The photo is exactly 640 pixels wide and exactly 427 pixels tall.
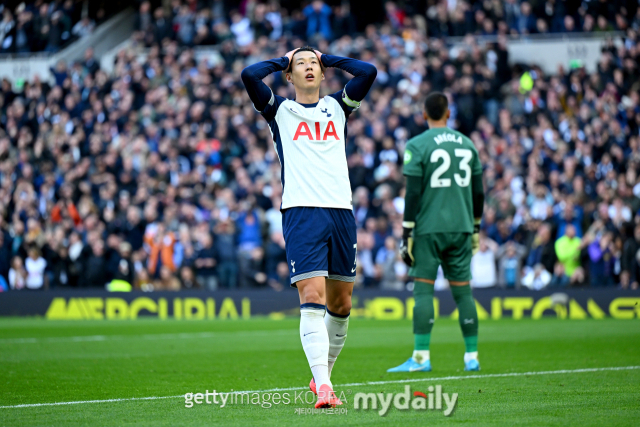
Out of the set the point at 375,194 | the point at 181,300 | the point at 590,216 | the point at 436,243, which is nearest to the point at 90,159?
the point at 181,300

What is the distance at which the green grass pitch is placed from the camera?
17.5ft

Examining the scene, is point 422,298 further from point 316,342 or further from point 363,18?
point 363,18

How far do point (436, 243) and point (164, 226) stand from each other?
12.0 m

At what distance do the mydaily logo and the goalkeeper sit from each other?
1.94 metres

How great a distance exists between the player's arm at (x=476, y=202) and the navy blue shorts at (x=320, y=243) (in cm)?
276

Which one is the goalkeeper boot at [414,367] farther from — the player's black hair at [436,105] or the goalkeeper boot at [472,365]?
the player's black hair at [436,105]

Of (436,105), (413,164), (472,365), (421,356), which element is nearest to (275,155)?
(436,105)

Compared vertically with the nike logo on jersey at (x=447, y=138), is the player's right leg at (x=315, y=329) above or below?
below

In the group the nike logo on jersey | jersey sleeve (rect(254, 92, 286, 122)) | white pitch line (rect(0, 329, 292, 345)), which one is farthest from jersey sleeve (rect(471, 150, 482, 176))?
white pitch line (rect(0, 329, 292, 345))

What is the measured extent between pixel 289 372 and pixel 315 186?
2.74m

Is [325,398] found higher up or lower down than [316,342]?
lower down

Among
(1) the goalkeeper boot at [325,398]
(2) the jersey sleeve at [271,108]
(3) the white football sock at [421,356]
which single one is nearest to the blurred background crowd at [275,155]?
(3) the white football sock at [421,356]

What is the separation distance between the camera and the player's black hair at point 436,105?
8.51m

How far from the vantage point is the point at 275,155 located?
813 inches
